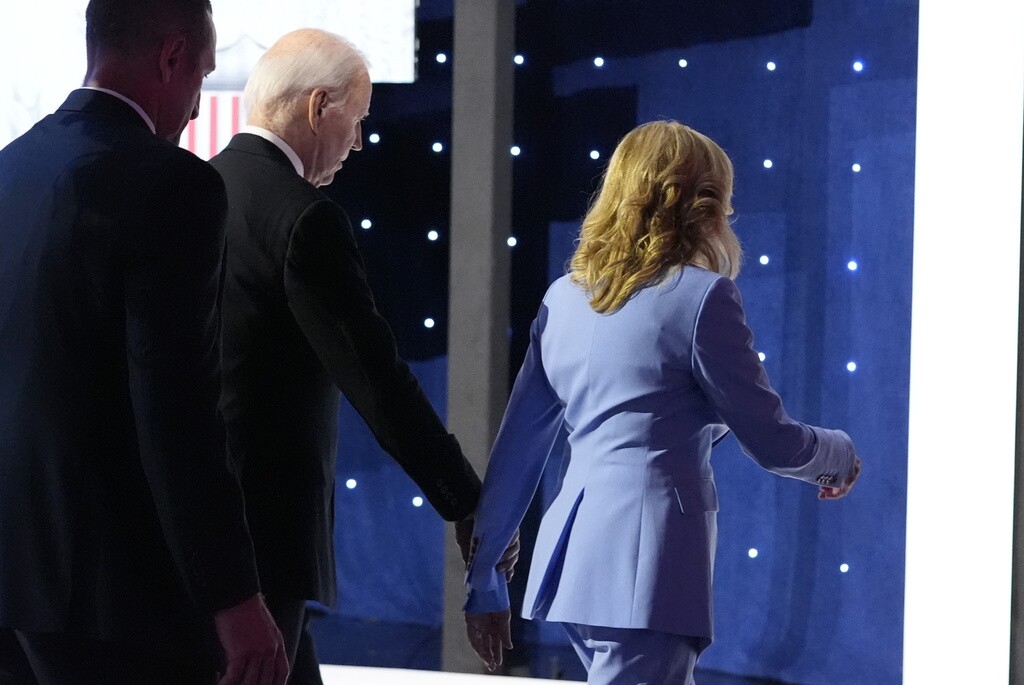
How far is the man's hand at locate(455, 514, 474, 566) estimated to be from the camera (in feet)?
6.92

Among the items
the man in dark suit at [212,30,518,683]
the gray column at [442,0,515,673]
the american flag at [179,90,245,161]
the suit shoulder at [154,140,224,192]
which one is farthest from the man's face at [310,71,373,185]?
the american flag at [179,90,245,161]

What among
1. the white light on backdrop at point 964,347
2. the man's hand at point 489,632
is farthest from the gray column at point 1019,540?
the man's hand at point 489,632

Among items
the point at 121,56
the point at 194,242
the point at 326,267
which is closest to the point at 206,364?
the point at 194,242

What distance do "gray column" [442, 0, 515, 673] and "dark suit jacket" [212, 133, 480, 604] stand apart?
167cm

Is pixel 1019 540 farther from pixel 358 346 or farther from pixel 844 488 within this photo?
pixel 358 346

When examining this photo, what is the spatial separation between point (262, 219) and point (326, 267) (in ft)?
0.39

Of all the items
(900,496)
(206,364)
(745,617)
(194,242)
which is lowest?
(745,617)

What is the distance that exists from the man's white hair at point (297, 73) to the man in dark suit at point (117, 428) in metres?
0.72

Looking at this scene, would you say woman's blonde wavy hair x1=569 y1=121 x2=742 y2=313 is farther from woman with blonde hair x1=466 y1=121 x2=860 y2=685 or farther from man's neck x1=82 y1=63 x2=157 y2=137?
man's neck x1=82 y1=63 x2=157 y2=137

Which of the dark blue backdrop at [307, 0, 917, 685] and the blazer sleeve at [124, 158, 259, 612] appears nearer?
the blazer sleeve at [124, 158, 259, 612]

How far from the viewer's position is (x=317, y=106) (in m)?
2.02

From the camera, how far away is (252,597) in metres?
1.29

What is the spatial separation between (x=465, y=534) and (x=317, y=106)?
2.52ft

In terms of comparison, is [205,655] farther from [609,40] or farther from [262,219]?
[609,40]
